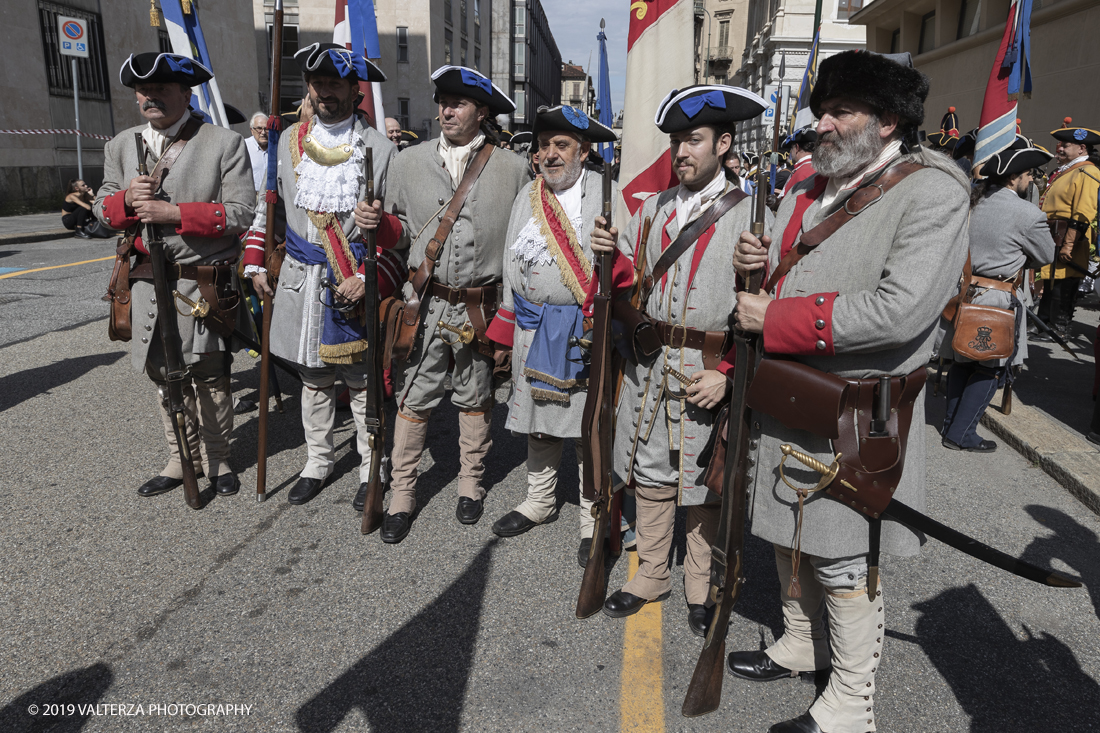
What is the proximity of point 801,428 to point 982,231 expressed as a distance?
144 inches

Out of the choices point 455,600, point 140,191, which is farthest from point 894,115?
point 140,191

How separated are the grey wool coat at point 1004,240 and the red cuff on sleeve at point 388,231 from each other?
365cm

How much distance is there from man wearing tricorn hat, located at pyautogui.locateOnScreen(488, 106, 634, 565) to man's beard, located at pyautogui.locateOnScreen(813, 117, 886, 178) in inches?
46.8

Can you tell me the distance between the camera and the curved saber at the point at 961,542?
1920 mm

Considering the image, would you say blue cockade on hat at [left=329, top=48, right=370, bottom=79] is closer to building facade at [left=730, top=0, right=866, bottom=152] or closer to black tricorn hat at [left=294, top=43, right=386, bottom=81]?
black tricorn hat at [left=294, top=43, right=386, bottom=81]

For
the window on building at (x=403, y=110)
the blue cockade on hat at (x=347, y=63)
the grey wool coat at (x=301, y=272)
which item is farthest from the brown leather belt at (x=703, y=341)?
the window on building at (x=403, y=110)

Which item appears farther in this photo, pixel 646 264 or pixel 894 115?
pixel 646 264

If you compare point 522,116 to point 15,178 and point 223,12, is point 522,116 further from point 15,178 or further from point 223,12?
point 15,178

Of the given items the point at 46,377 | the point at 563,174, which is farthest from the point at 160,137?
the point at 46,377

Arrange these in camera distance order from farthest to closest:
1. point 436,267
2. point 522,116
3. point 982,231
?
point 522,116
point 982,231
point 436,267

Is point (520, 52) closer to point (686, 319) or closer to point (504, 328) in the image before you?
point (504, 328)

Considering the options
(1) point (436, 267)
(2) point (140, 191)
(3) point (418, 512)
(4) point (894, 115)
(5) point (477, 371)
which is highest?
(4) point (894, 115)

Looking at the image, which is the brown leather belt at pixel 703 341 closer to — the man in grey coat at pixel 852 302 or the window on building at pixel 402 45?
the man in grey coat at pixel 852 302

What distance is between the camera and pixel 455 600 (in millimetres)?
3078
